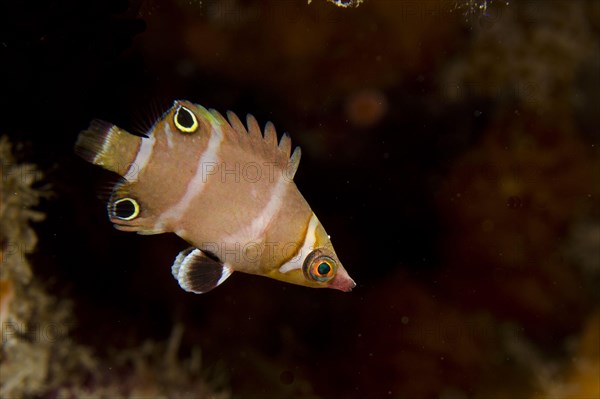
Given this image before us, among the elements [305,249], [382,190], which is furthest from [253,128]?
[382,190]

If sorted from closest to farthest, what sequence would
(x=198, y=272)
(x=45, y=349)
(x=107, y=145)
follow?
(x=107, y=145) < (x=198, y=272) < (x=45, y=349)

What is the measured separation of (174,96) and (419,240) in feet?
8.19

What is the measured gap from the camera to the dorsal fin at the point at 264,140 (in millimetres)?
2389

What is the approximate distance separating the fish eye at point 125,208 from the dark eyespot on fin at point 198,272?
0.35 m

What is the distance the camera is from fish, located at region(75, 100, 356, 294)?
2373 mm

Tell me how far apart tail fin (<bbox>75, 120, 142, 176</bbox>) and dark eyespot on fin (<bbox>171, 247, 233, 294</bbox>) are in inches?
23.5

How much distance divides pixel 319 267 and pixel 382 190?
1.81m

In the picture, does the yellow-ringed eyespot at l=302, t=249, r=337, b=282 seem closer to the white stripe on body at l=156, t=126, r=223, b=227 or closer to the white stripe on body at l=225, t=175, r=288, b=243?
the white stripe on body at l=225, t=175, r=288, b=243

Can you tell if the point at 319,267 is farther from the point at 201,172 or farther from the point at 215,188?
the point at 201,172

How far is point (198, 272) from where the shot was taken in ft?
8.19

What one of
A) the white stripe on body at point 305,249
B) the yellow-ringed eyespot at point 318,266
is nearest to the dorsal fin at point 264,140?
the white stripe on body at point 305,249

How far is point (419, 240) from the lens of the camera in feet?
14.1

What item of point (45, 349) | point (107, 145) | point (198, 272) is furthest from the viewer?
point (45, 349)

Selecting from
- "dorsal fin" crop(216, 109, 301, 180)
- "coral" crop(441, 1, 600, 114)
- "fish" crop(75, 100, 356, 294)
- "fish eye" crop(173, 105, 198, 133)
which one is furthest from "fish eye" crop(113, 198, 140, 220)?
"coral" crop(441, 1, 600, 114)
